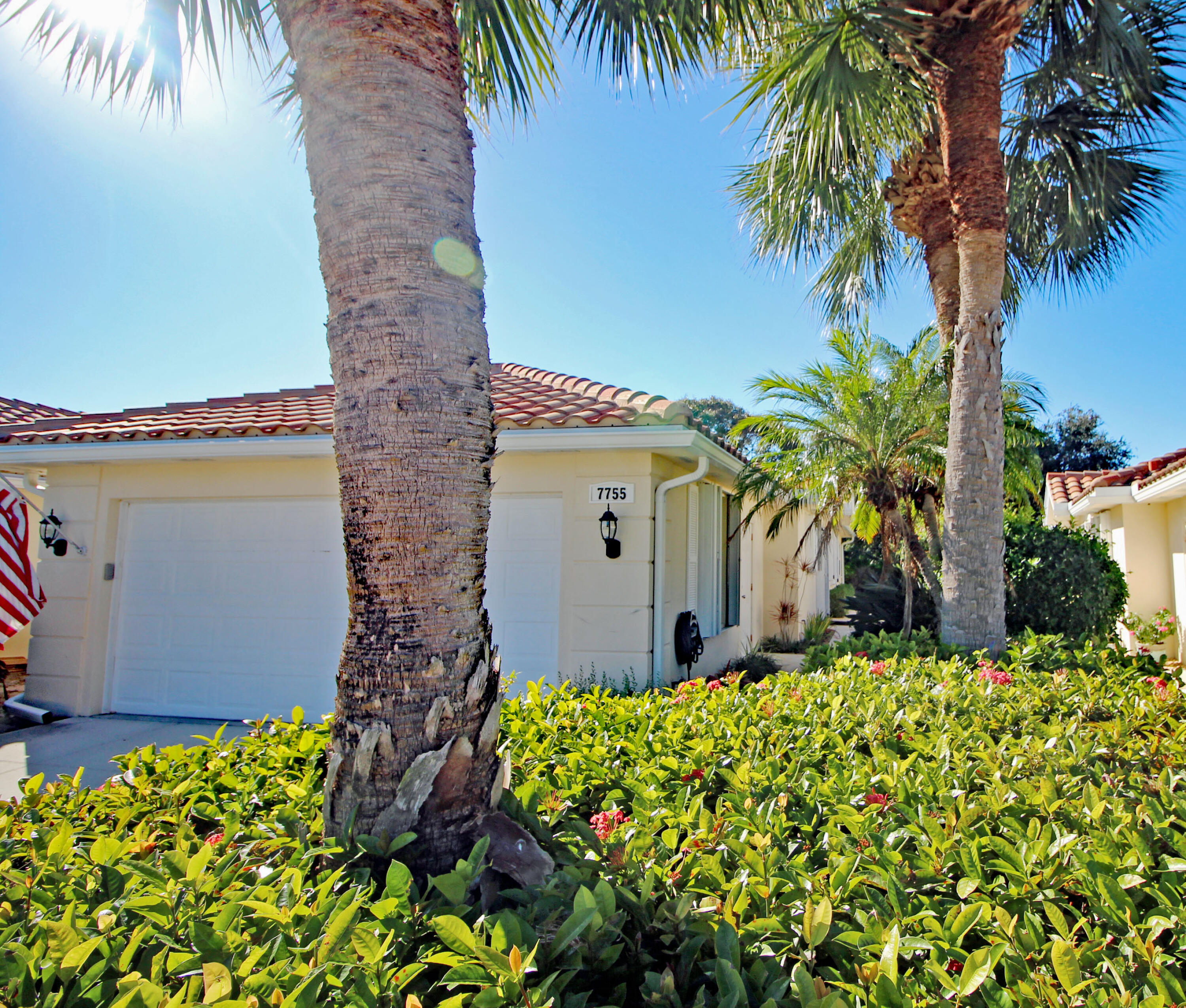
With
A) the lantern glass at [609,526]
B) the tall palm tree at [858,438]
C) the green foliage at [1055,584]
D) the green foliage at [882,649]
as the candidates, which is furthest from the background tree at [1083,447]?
the lantern glass at [609,526]

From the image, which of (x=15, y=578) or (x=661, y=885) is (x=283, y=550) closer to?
(x=15, y=578)

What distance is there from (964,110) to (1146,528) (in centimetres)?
861

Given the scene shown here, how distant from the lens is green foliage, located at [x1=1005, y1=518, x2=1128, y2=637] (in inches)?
359

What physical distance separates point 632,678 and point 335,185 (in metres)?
5.95

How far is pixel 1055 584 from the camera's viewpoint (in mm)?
9164

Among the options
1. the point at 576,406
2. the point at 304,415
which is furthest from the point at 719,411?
the point at 304,415

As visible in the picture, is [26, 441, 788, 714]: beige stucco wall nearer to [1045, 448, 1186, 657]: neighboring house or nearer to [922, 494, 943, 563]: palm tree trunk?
[922, 494, 943, 563]: palm tree trunk

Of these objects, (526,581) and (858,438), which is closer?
(526,581)

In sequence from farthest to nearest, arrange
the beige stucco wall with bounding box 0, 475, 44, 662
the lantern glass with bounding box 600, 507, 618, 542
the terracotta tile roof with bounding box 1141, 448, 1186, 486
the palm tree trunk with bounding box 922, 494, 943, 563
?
the beige stucco wall with bounding box 0, 475, 44, 662, the palm tree trunk with bounding box 922, 494, 943, 563, the terracotta tile roof with bounding box 1141, 448, 1186, 486, the lantern glass with bounding box 600, 507, 618, 542

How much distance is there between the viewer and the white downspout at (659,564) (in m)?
7.63

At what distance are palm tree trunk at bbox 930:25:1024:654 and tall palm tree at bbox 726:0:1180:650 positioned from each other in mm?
12

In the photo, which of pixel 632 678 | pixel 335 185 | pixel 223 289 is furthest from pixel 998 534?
pixel 223 289

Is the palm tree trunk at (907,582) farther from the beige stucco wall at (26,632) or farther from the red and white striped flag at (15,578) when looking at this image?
the beige stucco wall at (26,632)

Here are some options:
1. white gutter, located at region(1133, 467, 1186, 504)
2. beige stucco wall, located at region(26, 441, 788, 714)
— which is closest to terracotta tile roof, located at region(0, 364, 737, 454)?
beige stucco wall, located at region(26, 441, 788, 714)
